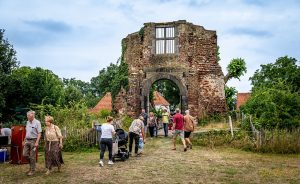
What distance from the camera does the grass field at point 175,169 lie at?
→ 32.8 feet

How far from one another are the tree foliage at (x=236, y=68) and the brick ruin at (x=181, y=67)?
0.95 m

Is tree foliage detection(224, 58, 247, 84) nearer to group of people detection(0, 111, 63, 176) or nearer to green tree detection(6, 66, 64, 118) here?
green tree detection(6, 66, 64, 118)

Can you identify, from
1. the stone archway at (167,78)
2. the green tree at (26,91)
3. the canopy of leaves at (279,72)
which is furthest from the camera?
the canopy of leaves at (279,72)

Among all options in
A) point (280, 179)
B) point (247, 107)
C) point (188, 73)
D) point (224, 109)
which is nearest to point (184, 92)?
point (188, 73)

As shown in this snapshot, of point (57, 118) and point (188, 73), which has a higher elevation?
point (188, 73)

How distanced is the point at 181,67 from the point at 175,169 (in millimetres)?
14233

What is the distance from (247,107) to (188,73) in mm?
5764

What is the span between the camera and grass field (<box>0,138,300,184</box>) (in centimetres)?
1000

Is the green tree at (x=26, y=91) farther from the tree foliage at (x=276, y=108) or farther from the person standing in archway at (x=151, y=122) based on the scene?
the tree foliage at (x=276, y=108)

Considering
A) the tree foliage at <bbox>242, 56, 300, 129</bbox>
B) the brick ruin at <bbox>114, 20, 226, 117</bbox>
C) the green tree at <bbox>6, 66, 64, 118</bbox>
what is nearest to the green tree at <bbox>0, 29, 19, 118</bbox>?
the green tree at <bbox>6, 66, 64, 118</bbox>

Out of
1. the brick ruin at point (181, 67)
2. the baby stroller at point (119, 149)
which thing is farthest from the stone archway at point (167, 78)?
the baby stroller at point (119, 149)

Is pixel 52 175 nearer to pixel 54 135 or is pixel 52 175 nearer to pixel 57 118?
pixel 54 135

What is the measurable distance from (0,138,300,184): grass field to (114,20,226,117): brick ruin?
9680 mm

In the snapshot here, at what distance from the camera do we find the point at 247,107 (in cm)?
2033
